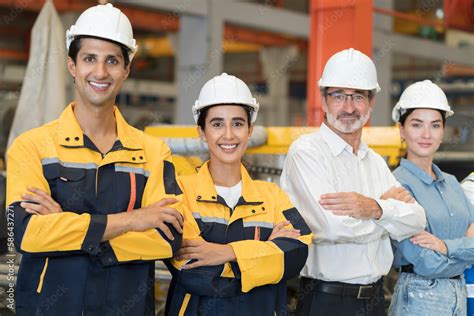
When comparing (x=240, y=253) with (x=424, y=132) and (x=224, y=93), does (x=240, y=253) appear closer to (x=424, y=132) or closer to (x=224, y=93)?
(x=224, y=93)

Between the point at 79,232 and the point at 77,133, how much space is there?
0.39 meters

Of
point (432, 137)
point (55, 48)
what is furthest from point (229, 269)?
point (55, 48)

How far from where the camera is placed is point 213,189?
255cm

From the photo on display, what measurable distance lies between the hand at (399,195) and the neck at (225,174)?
71 cm

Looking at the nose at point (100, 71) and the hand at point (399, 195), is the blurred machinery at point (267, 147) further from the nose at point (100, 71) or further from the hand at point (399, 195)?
the nose at point (100, 71)

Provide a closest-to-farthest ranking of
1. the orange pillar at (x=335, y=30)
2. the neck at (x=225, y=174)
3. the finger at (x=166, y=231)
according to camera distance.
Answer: the finger at (x=166, y=231) < the neck at (x=225, y=174) < the orange pillar at (x=335, y=30)

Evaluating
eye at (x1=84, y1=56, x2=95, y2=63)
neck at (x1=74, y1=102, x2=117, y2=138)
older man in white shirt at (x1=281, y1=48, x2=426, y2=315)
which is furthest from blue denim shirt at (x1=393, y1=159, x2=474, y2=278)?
eye at (x1=84, y1=56, x2=95, y2=63)

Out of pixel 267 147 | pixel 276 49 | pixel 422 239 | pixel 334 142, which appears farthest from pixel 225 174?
pixel 276 49

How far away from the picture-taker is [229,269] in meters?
2.39

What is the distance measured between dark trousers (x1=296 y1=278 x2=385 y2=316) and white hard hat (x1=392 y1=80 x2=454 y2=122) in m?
0.87

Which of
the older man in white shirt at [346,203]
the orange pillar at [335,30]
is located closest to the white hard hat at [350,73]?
the older man in white shirt at [346,203]

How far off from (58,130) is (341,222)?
3.91 ft

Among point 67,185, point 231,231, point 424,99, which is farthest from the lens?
point 424,99

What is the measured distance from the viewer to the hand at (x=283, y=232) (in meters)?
2.49
